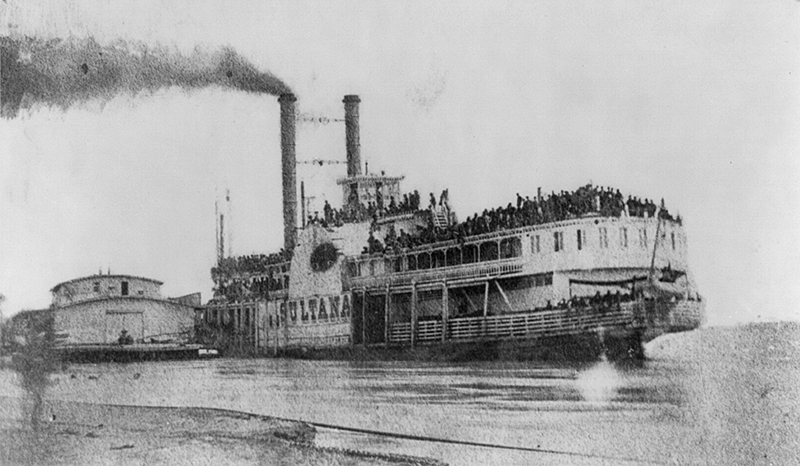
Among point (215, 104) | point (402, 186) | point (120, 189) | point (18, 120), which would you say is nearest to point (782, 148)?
point (402, 186)

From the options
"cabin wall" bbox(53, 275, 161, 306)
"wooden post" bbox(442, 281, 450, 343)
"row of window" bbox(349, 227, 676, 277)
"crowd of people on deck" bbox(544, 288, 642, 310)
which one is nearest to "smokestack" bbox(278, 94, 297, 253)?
"row of window" bbox(349, 227, 676, 277)

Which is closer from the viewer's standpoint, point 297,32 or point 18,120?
point 297,32

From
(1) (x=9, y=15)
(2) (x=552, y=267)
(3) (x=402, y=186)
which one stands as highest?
(1) (x=9, y=15)

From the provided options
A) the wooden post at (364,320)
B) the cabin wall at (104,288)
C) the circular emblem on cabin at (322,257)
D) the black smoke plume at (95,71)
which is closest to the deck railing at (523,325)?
the wooden post at (364,320)

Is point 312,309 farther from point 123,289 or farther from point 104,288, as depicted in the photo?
point 104,288

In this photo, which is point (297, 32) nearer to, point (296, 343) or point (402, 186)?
point (402, 186)

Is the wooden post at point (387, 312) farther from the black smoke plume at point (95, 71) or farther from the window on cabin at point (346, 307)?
the black smoke plume at point (95, 71)

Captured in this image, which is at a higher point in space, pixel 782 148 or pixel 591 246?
pixel 782 148
